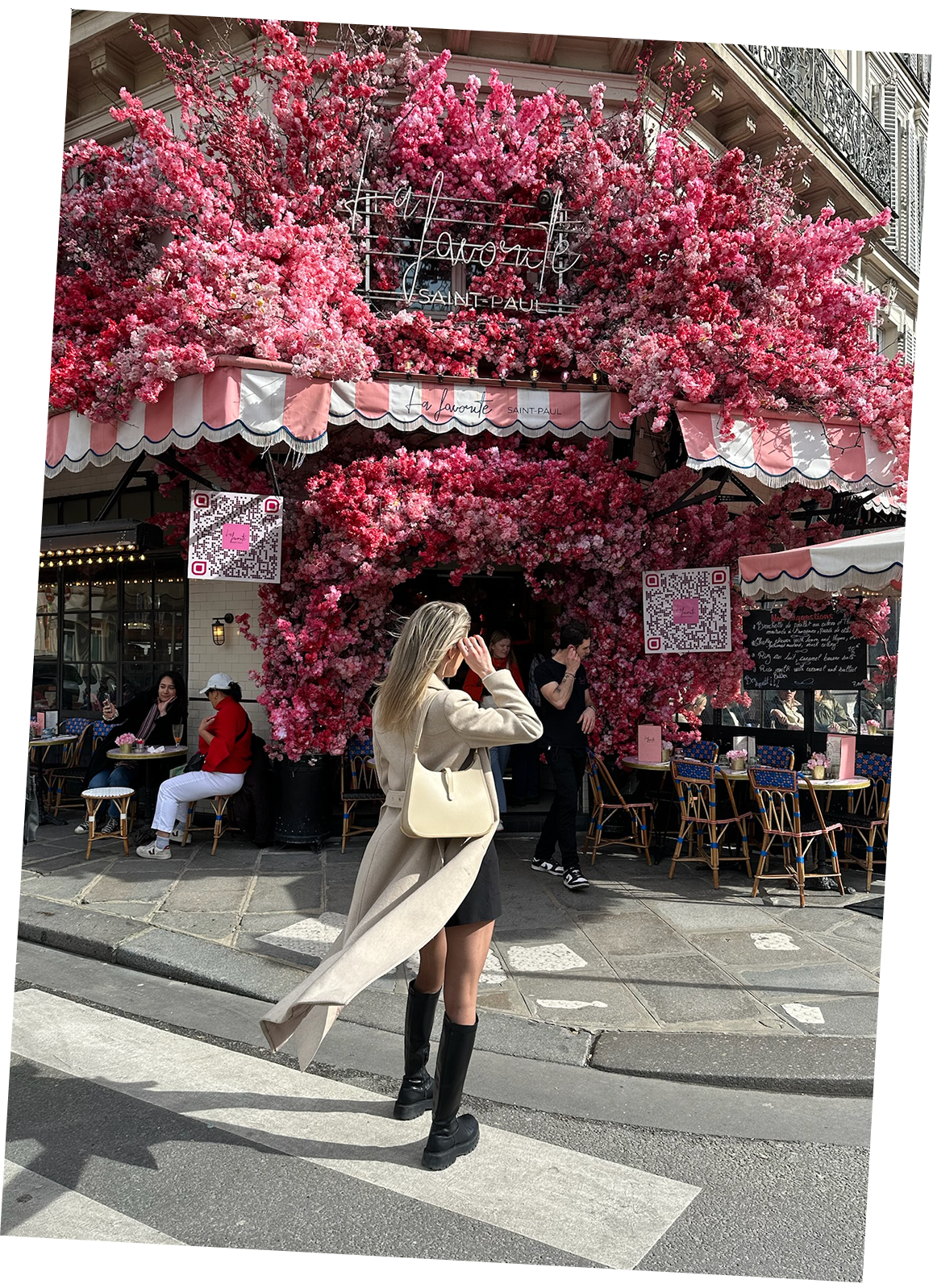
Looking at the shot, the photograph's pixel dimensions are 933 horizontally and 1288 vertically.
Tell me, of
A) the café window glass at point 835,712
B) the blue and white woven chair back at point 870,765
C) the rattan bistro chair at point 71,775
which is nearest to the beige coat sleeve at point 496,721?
the blue and white woven chair back at point 870,765

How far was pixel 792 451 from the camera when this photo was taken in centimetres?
792

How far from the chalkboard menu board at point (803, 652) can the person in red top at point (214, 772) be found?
4.86m

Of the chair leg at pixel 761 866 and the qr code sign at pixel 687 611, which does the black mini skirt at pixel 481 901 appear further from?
the qr code sign at pixel 687 611

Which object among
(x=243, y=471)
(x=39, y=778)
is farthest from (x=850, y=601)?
(x=39, y=778)

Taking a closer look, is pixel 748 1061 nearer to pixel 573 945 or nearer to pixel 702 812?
pixel 573 945

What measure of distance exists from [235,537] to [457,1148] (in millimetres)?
5829

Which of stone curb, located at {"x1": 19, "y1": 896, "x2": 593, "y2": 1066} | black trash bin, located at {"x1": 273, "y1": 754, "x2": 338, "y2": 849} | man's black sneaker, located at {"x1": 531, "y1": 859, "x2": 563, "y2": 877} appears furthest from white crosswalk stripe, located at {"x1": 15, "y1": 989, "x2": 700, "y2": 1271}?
man's black sneaker, located at {"x1": 531, "y1": 859, "x2": 563, "y2": 877}

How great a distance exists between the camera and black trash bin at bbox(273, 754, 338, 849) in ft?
27.5

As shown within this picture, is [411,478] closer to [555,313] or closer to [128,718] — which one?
[555,313]

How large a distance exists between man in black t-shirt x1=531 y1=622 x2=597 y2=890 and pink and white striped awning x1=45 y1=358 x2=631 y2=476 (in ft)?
7.41

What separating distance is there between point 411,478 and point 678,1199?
240 inches

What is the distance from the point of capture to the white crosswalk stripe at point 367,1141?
9.76 feet

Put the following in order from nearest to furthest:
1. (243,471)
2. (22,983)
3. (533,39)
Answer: (22,983) → (243,471) → (533,39)

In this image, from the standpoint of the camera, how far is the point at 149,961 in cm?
554
